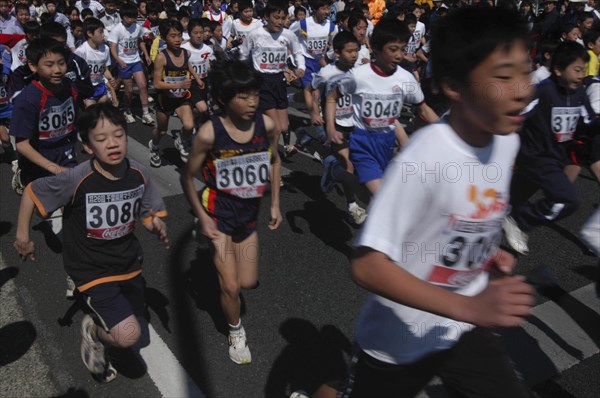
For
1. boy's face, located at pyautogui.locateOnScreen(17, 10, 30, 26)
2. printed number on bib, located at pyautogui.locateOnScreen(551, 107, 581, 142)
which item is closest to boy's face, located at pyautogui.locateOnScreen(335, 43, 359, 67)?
printed number on bib, located at pyautogui.locateOnScreen(551, 107, 581, 142)

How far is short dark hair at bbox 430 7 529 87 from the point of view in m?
1.56

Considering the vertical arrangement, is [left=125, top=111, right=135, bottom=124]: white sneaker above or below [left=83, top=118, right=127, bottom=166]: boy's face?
below

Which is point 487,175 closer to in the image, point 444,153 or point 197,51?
point 444,153

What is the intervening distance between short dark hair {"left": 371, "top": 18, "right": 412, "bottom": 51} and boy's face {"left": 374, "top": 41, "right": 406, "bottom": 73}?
0.10 feet

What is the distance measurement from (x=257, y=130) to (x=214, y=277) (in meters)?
1.47

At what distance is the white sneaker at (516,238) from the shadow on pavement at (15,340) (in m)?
3.96

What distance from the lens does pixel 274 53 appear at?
7.30 m

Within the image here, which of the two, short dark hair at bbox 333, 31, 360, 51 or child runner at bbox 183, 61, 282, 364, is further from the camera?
short dark hair at bbox 333, 31, 360, 51

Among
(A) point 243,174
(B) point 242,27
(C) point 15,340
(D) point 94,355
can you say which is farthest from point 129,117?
(D) point 94,355

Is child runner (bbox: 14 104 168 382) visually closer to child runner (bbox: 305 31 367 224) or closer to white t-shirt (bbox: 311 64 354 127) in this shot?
child runner (bbox: 305 31 367 224)

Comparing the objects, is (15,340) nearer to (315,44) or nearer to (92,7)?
(315,44)

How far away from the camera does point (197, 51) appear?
8125 millimetres

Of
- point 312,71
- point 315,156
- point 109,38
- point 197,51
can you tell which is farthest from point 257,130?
point 109,38

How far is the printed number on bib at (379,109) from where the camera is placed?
15.0ft
